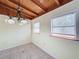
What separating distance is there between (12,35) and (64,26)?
4074 mm

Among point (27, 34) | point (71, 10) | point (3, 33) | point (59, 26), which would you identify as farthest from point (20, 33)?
point (71, 10)

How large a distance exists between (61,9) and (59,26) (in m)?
0.74

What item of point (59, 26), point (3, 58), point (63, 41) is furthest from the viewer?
point (3, 58)

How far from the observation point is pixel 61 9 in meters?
3.21

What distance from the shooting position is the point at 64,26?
321cm

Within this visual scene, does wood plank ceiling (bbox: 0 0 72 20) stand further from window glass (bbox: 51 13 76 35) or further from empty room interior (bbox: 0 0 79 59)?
window glass (bbox: 51 13 76 35)

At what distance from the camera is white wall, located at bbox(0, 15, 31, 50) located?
5.31 metres

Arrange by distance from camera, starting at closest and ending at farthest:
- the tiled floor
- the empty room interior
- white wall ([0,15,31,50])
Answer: the empty room interior
the tiled floor
white wall ([0,15,31,50])

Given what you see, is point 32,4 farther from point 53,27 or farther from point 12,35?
point 12,35

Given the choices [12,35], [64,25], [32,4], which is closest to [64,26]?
[64,25]

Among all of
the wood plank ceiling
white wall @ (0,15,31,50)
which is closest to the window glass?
the wood plank ceiling

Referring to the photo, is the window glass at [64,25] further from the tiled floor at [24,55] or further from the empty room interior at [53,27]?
the tiled floor at [24,55]

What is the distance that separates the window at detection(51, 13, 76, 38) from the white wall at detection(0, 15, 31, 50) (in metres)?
3.18

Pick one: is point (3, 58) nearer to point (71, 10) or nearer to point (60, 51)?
point (60, 51)
